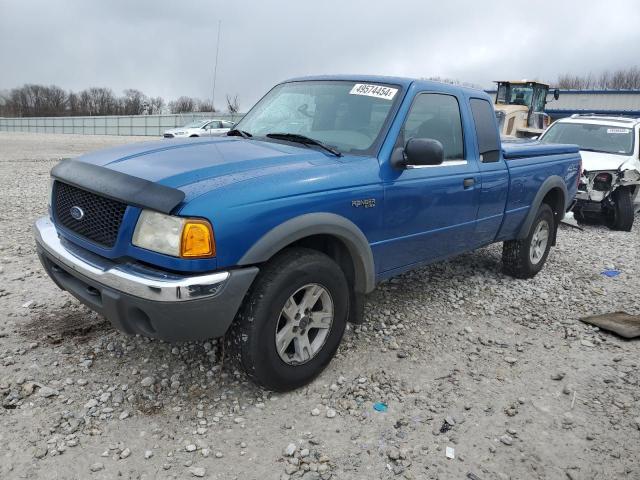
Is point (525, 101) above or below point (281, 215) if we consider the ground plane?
above

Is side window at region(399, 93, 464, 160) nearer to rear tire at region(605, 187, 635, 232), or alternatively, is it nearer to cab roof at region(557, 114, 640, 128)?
rear tire at region(605, 187, 635, 232)

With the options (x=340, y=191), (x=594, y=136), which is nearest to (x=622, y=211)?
(x=594, y=136)

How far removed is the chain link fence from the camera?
47.8m

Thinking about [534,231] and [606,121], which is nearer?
[534,231]

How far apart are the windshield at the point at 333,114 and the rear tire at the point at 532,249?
2562mm

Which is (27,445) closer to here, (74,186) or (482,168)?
(74,186)

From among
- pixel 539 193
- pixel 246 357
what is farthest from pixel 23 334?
pixel 539 193

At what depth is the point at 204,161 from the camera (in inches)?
118

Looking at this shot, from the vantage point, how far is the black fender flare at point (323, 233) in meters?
2.70

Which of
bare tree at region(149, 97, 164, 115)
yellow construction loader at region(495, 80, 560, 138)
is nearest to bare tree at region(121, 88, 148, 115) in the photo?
bare tree at region(149, 97, 164, 115)

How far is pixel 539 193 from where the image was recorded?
5.29 metres

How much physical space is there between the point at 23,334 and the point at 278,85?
9.32 feet

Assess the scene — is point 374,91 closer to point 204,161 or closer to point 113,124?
point 204,161

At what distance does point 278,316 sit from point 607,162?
784cm
